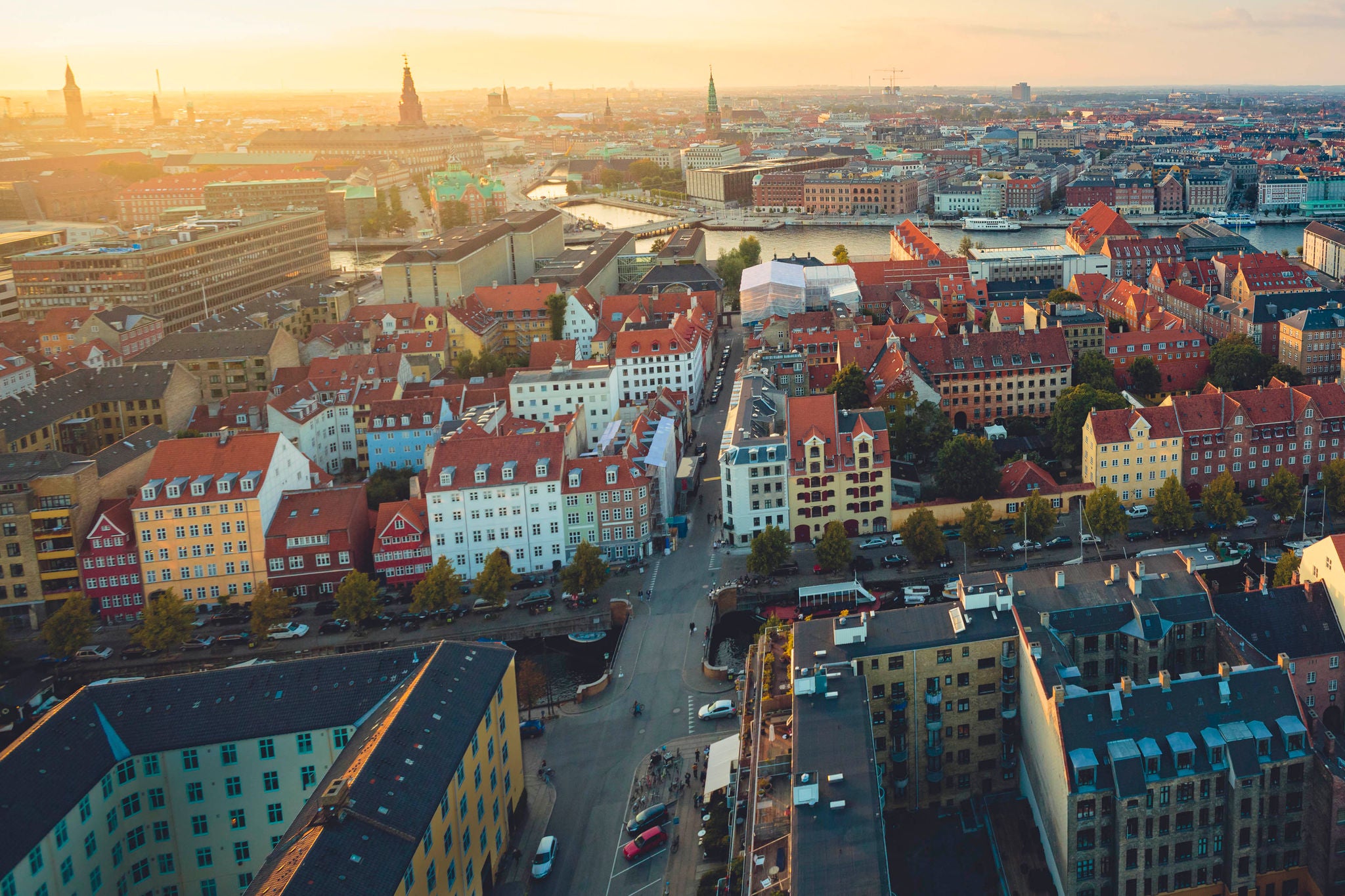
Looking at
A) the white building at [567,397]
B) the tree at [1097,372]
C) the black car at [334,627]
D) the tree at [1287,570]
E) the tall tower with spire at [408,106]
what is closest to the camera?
the tree at [1287,570]

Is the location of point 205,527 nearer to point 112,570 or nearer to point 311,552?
point 112,570

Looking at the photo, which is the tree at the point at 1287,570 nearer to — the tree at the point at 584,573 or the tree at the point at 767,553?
the tree at the point at 767,553

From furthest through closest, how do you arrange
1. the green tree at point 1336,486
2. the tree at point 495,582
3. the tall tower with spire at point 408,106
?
the tall tower with spire at point 408,106
the green tree at point 1336,486
the tree at point 495,582

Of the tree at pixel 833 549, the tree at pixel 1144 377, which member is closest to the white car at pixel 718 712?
the tree at pixel 833 549

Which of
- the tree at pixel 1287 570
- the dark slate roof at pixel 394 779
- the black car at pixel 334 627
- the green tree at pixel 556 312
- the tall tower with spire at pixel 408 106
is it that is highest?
the tall tower with spire at pixel 408 106

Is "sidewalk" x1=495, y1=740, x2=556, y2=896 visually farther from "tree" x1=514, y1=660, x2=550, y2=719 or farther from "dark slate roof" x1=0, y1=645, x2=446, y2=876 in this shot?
"dark slate roof" x1=0, y1=645, x2=446, y2=876

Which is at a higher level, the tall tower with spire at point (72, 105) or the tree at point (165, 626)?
the tall tower with spire at point (72, 105)

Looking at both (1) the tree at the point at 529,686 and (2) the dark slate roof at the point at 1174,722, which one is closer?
(2) the dark slate roof at the point at 1174,722

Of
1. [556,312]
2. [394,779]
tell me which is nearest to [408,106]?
[556,312]
